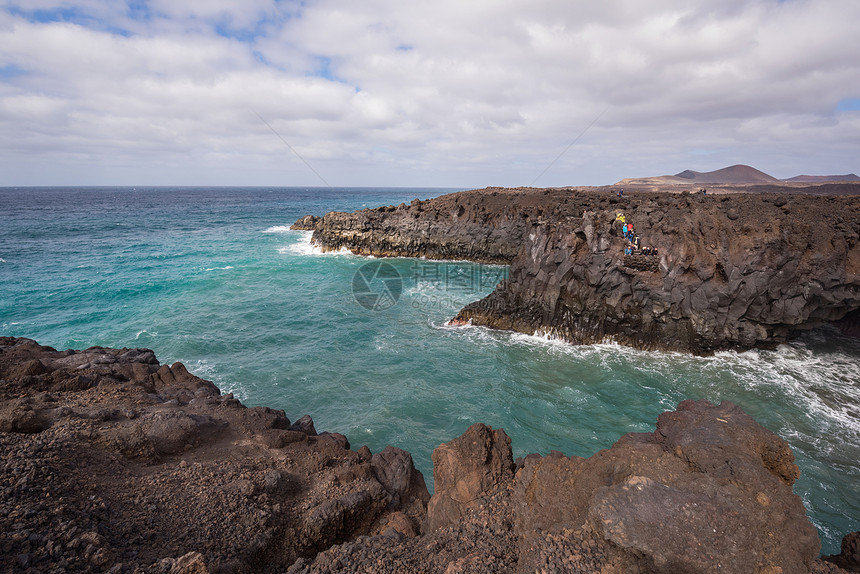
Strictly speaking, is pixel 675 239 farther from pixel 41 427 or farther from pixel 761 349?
pixel 41 427

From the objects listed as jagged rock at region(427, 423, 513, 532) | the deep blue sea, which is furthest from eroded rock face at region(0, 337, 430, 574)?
the deep blue sea

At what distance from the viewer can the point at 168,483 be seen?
24.0 feet

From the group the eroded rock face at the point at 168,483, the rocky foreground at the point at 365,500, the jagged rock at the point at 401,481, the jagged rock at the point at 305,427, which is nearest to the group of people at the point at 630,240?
the rocky foreground at the point at 365,500

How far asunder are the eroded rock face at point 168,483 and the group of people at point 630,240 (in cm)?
1726

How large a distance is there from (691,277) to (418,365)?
14640 millimetres

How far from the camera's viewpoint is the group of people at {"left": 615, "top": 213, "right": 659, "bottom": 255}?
2056cm

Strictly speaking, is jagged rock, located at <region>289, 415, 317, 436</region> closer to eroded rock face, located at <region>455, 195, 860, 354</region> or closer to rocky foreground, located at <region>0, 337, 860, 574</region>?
rocky foreground, located at <region>0, 337, 860, 574</region>

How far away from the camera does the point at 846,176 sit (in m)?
77.0

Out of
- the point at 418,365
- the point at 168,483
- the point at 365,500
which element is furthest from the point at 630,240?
the point at 168,483

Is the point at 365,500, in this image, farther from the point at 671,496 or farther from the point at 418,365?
the point at 418,365

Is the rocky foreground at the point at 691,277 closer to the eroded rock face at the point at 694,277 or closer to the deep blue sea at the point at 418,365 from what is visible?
the eroded rock face at the point at 694,277

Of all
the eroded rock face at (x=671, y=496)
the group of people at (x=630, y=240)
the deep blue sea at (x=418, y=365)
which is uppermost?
the group of people at (x=630, y=240)

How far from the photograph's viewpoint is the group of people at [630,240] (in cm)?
2056

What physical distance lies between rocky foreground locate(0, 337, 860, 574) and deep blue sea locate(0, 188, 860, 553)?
4.73 m
